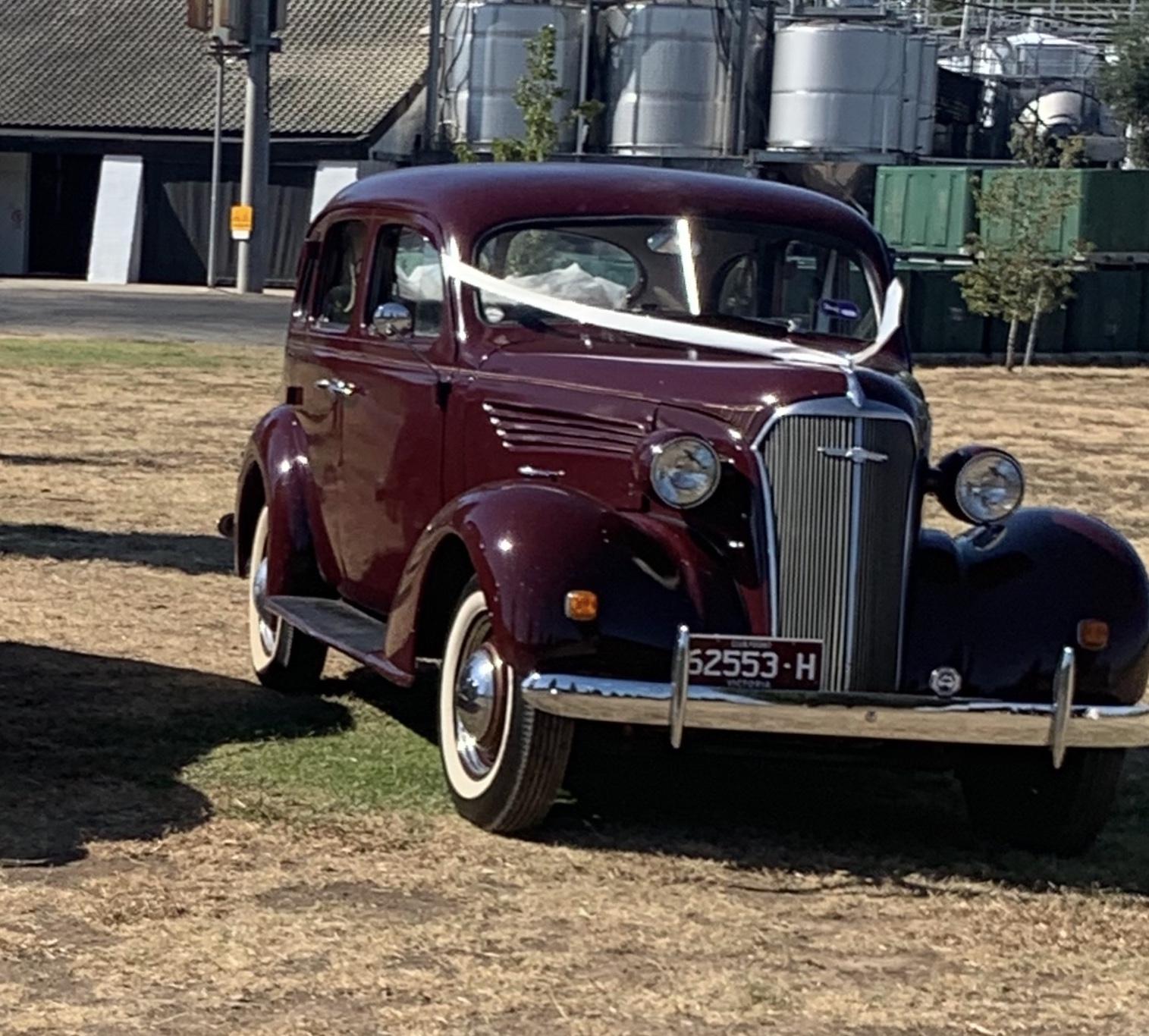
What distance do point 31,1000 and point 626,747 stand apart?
2.14 metres

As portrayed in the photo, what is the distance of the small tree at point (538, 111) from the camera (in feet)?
125

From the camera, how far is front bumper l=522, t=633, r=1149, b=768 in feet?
20.1

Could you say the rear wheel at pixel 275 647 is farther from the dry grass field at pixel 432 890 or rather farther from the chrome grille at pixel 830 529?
the chrome grille at pixel 830 529

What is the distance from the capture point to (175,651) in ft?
30.8

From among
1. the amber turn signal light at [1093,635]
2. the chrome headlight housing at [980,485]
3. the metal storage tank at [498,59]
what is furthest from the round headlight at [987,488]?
the metal storage tank at [498,59]

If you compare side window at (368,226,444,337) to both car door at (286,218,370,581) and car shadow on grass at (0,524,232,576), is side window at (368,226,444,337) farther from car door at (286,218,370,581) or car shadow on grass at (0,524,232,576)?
car shadow on grass at (0,524,232,576)

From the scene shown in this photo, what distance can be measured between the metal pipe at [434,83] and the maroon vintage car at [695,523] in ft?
139

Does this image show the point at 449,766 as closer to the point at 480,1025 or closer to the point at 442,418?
the point at 442,418

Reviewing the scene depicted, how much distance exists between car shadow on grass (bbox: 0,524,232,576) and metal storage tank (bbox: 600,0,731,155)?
37007mm

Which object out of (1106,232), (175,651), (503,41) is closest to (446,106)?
(503,41)

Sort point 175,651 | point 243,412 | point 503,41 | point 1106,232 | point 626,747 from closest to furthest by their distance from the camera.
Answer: point 626,747 < point 175,651 < point 243,412 < point 1106,232 < point 503,41

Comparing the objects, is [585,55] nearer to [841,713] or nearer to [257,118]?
[257,118]

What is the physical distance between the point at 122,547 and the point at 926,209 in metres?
29.4

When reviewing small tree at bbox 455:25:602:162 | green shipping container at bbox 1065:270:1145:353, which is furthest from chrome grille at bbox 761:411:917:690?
small tree at bbox 455:25:602:162
